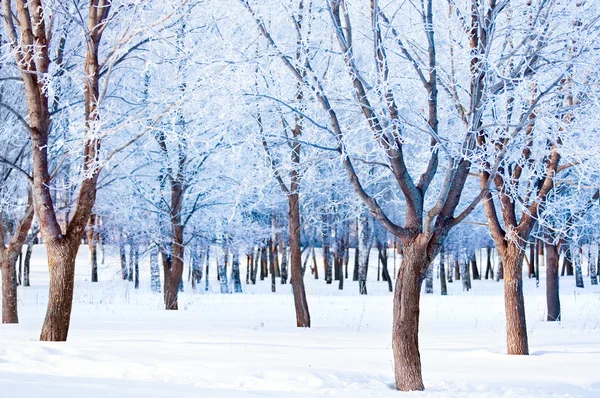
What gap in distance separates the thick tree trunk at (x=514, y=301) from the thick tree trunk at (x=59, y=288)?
250 inches

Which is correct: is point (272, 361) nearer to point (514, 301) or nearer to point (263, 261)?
point (514, 301)

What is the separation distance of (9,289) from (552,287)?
12.7 metres

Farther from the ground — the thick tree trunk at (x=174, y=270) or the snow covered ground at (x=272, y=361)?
the thick tree trunk at (x=174, y=270)

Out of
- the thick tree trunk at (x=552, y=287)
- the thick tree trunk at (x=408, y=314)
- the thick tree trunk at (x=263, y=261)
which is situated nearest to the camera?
the thick tree trunk at (x=408, y=314)

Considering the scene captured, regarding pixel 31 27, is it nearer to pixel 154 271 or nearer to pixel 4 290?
pixel 4 290

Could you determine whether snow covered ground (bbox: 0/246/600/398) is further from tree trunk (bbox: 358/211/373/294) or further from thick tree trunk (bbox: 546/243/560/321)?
tree trunk (bbox: 358/211/373/294)

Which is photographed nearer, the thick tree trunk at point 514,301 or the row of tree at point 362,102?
the row of tree at point 362,102

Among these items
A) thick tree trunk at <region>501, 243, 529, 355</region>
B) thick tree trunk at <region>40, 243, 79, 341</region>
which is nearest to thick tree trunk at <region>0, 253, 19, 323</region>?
thick tree trunk at <region>40, 243, 79, 341</region>

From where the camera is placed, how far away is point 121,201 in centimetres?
1775

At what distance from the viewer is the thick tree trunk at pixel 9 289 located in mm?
13031

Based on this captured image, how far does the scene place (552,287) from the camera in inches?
654

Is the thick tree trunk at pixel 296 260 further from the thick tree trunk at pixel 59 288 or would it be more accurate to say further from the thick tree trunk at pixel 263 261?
the thick tree trunk at pixel 263 261

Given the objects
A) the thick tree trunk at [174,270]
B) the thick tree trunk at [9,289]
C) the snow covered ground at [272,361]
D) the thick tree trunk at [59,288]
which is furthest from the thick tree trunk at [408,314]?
the thick tree trunk at [174,270]

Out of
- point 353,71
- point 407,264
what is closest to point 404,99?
point 353,71
